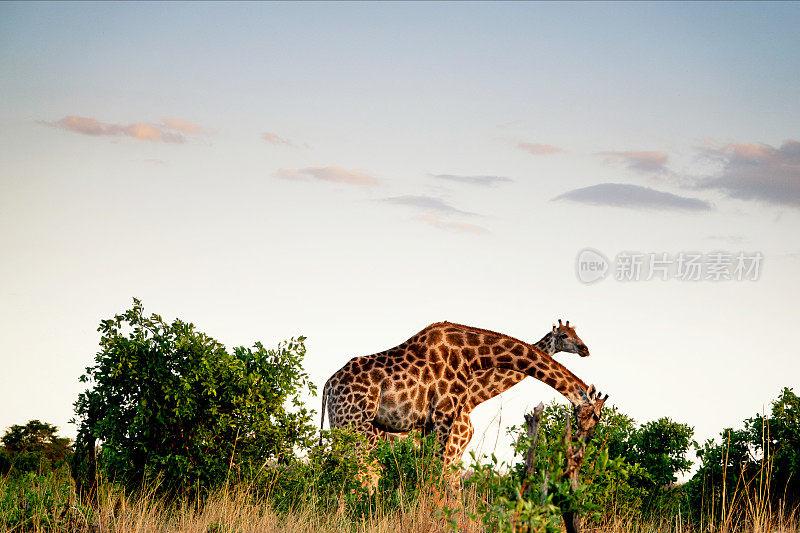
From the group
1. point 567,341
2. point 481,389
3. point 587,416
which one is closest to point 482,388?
point 481,389

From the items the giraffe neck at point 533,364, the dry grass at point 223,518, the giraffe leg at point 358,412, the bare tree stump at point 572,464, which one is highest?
the giraffe neck at point 533,364

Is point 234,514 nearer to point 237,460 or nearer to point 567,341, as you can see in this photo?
point 237,460

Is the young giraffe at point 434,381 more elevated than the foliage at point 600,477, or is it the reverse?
the young giraffe at point 434,381

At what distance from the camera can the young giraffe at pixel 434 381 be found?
1483 centimetres

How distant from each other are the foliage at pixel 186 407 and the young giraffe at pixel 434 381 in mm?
2286

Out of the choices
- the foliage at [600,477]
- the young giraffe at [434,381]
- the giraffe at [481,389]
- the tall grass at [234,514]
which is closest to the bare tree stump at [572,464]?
the foliage at [600,477]

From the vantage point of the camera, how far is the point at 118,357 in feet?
41.9

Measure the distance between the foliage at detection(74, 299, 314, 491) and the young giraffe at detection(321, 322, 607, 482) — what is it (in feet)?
7.50

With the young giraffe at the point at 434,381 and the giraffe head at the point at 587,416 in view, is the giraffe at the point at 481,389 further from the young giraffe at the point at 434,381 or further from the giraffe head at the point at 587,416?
the giraffe head at the point at 587,416

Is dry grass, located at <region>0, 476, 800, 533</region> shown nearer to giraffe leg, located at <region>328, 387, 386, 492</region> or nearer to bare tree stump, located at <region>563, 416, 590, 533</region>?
bare tree stump, located at <region>563, 416, 590, 533</region>

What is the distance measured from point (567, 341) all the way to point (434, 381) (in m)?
5.00

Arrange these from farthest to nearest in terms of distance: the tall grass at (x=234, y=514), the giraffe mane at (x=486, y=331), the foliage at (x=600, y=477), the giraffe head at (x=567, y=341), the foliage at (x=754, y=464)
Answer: the giraffe head at (x=567, y=341), the giraffe mane at (x=486, y=331), the foliage at (x=754, y=464), the tall grass at (x=234, y=514), the foliage at (x=600, y=477)

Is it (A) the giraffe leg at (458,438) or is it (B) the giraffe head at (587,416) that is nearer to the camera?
(B) the giraffe head at (587,416)

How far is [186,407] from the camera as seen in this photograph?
12328mm
